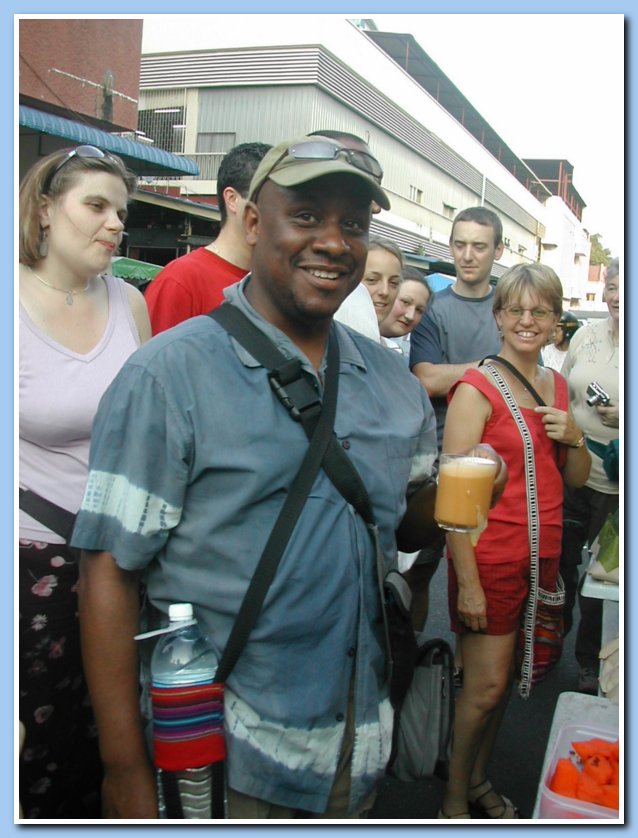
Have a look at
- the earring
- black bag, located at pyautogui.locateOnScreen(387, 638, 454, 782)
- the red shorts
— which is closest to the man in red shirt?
the earring

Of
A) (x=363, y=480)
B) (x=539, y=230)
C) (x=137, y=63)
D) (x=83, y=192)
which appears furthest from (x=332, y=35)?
(x=539, y=230)

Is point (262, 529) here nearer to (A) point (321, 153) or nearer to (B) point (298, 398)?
(B) point (298, 398)

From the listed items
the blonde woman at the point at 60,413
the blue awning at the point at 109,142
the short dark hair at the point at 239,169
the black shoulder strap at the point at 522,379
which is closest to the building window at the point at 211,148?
the blue awning at the point at 109,142

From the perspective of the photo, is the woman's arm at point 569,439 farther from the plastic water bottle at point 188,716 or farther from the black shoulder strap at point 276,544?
the plastic water bottle at point 188,716

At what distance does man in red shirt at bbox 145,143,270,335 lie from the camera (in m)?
2.97

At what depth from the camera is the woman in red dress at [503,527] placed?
2869mm

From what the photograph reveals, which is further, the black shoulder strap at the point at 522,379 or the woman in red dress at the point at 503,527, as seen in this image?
the black shoulder strap at the point at 522,379

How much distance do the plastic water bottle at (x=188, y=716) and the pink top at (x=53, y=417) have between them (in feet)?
2.63

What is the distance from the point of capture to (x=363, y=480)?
1.73 m

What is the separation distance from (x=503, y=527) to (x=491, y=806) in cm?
120

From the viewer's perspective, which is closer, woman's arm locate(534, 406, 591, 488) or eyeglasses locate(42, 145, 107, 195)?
eyeglasses locate(42, 145, 107, 195)

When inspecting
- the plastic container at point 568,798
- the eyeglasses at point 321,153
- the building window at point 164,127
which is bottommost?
the plastic container at point 568,798

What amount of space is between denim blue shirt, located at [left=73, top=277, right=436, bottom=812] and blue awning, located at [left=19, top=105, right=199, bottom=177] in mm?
6305

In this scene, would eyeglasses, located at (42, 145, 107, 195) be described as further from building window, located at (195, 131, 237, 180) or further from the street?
building window, located at (195, 131, 237, 180)
